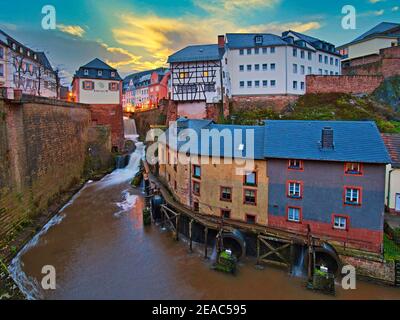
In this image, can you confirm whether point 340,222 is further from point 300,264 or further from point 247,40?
point 247,40

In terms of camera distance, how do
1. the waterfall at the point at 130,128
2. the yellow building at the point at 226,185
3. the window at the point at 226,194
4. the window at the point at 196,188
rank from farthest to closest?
the waterfall at the point at 130,128 → the window at the point at 196,188 → the window at the point at 226,194 → the yellow building at the point at 226,185

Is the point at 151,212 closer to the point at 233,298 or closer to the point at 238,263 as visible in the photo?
the point at 238,263

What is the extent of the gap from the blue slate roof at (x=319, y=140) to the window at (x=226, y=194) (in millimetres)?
3035

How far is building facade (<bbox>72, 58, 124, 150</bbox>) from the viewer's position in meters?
37.0

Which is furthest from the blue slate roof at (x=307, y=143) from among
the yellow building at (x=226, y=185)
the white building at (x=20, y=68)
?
the white building at (x=20, y=68)

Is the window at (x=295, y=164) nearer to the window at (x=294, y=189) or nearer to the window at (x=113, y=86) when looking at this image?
the window at (x=294, y=189)

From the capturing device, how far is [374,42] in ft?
130

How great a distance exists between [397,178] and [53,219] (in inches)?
861

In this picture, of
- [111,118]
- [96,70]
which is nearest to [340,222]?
[111,118]

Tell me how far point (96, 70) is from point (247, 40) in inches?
745

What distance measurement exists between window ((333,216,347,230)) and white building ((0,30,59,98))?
1387 inches

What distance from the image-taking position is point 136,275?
1380cm

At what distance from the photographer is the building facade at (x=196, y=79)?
32906mm

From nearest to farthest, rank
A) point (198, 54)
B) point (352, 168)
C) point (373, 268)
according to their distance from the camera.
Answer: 1. point (373, 268)
2. point (352, 168)
3. point (198, 54)
